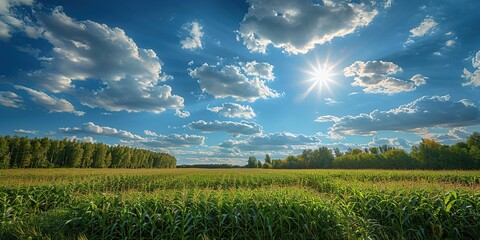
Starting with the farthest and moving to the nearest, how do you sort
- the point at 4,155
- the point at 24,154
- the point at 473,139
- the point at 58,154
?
the point at 58,154, the point at 24,154, the point at 473,139, the point at 4,155

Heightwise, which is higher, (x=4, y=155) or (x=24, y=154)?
(x=24, y=154)

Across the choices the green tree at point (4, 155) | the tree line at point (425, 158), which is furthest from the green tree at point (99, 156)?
the tree line at point (425, 158)

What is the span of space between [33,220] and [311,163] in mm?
107998

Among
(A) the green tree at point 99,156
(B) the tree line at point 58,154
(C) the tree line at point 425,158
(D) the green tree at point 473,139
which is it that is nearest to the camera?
(C) the tree line at point 425,158

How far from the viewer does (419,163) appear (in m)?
66.8

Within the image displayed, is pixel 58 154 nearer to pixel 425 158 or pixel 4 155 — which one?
pixel 4 155

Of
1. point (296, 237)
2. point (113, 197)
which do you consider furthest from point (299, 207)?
point (113, 197)

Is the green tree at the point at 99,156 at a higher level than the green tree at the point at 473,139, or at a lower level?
lower

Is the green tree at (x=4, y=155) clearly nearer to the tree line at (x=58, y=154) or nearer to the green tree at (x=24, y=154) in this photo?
the tree line at (x=58, y=154)

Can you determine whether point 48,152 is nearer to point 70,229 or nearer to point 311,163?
point 70,229

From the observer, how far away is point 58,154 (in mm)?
80250

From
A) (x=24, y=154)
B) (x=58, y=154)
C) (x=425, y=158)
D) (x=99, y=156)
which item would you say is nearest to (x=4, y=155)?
(x=24, y=154)

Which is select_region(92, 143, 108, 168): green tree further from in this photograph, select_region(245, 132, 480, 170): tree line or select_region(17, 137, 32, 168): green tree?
select_region(245, 132, 480, 170): tree line

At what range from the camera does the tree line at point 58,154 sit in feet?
220
